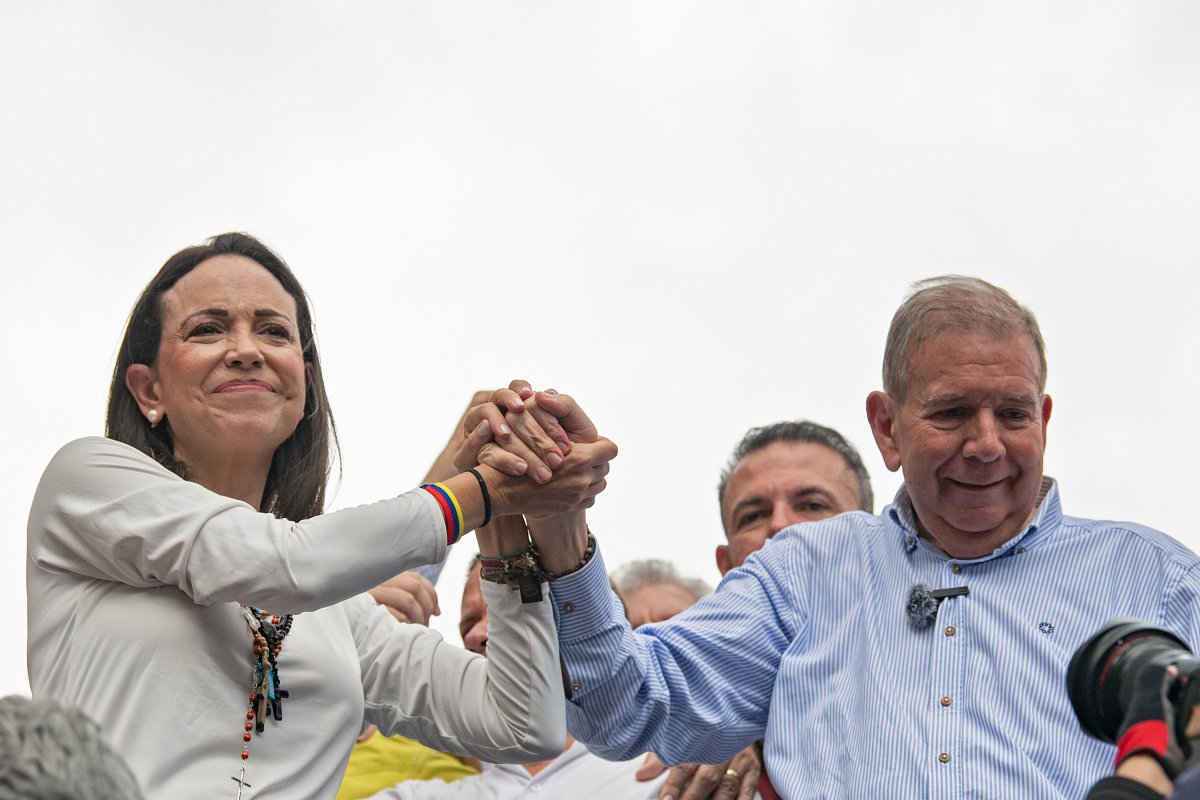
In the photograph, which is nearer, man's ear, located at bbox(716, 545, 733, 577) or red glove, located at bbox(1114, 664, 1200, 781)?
red glove, located at bbox(1114, 664, 1200, 781)

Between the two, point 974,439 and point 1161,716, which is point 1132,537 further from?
point 1161,716

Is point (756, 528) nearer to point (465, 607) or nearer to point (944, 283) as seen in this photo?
point (465, 607)

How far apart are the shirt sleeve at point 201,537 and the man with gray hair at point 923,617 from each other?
2.03 feet

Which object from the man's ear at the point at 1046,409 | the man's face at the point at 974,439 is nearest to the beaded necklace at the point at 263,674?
the man's face at the point at 974,439

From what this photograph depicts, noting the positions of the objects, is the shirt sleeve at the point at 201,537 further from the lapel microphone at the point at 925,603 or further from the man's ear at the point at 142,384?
the lapel microphone at the point at 925,603

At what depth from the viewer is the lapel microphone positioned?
343 centimetres

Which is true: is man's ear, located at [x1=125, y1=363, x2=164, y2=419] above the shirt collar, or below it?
above

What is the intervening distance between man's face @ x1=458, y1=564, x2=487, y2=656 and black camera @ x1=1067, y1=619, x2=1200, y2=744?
3.04 metres

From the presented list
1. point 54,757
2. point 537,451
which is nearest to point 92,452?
point 537,451

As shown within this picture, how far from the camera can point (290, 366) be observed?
10.3ft

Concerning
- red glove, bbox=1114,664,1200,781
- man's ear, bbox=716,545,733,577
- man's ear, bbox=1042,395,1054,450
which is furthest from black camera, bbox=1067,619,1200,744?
man's ear, bbox=716,545,733,577

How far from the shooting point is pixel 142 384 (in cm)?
309

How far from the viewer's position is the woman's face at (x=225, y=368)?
9.87ft

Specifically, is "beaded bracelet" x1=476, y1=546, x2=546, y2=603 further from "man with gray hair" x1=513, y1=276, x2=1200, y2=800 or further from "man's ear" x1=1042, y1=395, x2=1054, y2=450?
"man's ear" x1=1042, y1=395, x2=1054, y2=450
